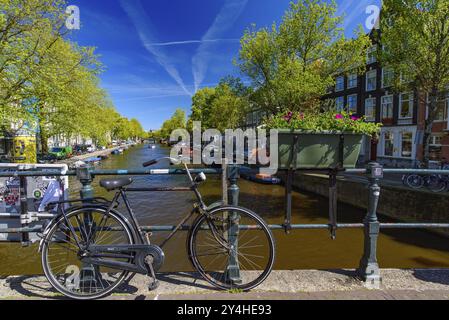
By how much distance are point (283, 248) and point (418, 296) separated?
5922mm

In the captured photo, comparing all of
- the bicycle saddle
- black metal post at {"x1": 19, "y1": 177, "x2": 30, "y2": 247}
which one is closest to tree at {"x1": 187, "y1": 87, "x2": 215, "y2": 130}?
black metal post at {"x1": 19, "y1": 177, "x2": 30, "y2": 247}

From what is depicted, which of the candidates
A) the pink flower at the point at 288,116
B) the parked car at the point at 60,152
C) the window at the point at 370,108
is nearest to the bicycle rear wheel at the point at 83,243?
the pink flower at the point at 288,116

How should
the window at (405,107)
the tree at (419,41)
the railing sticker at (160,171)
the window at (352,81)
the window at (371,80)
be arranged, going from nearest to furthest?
the railing sticker at (160,171)
the tree at (419,41)
the window at (405,107)
the window at (371,80)
the window at (352,81)

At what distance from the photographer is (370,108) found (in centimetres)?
2555

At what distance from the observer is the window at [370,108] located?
25.1 m

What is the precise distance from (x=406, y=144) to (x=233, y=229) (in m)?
24.5

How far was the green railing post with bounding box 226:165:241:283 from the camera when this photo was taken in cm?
254

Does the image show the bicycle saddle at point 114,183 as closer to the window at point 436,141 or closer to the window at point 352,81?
the window at point 436,141

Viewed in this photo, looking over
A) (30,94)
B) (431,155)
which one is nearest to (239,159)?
(30,94)

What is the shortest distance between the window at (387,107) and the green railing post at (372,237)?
80.1ft

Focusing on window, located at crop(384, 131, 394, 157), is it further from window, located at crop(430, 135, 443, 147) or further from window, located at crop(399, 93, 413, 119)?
window, located at crop(430, 135, 443, 147)

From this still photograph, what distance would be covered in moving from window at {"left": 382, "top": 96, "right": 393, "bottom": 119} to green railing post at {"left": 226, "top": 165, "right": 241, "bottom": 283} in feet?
82.7

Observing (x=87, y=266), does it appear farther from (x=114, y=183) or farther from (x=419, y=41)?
(x=419, y=41)

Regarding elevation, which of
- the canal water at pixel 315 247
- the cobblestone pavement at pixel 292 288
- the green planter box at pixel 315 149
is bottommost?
the canal water at pixel 315 247
